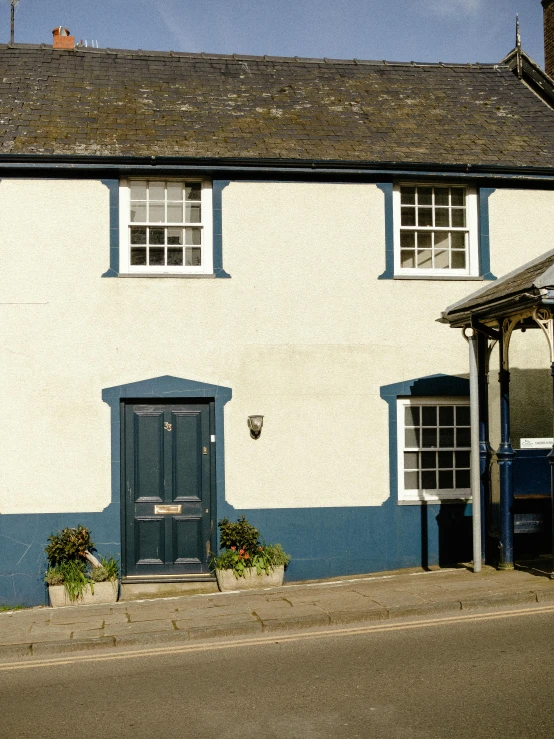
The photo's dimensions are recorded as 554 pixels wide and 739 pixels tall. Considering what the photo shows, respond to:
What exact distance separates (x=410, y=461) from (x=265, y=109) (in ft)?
20.1

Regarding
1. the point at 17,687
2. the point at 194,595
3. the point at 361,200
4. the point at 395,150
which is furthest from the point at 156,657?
the point at 395,150

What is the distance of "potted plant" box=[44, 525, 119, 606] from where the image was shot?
1155 centimetres

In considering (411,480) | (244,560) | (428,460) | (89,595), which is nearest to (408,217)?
(428,460)

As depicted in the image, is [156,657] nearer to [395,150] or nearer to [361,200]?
[361,200]

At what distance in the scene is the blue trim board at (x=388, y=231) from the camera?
13.0m

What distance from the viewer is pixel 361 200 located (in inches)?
513

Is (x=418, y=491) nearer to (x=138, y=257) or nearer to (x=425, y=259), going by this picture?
(x=425, y=259)

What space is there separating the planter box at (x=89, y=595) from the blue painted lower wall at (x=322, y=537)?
447mm

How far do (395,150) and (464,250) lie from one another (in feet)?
6.10

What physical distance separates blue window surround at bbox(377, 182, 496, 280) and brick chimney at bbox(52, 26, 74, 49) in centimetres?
639

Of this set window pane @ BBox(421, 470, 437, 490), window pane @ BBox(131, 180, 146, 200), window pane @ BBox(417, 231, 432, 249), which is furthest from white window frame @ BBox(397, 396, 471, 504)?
window pane @ BBox(131, 180, 146, 200)

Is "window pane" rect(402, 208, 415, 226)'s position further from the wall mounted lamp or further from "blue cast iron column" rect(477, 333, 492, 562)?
the wall mounted lamp

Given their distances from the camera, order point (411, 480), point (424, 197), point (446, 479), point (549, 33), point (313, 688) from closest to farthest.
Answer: point (313, 688)
point (411, 480)
point (446, 479)
point (424, 197)
point (549, 33)

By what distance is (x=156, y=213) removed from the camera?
12734 millimetres
